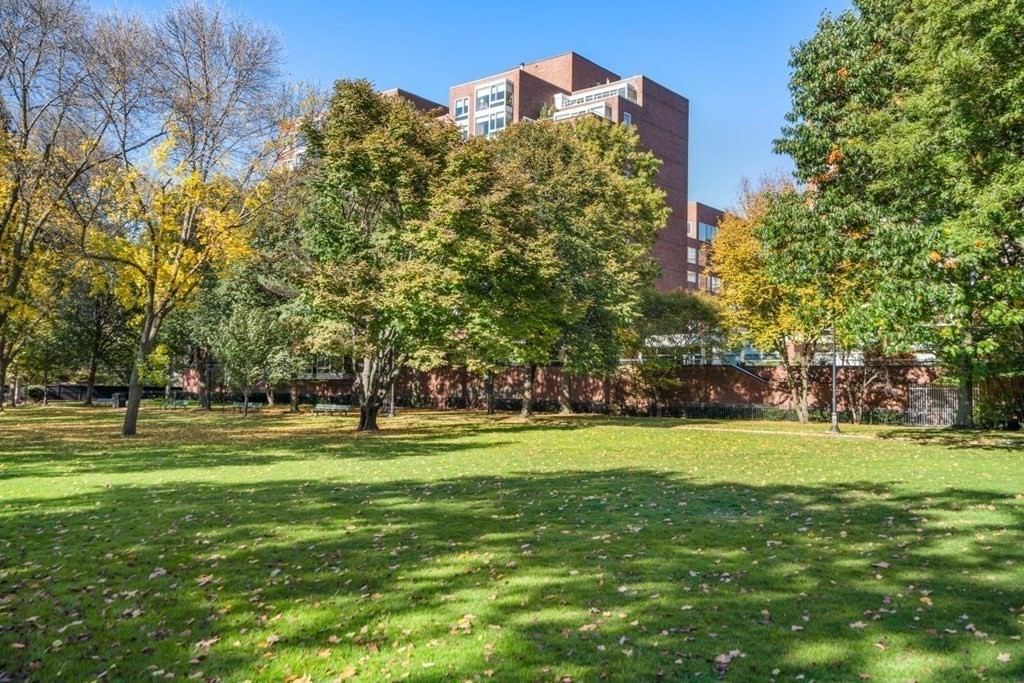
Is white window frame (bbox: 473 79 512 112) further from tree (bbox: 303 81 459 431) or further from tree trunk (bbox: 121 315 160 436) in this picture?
tree trunk (bbox: 121 315 160 436)

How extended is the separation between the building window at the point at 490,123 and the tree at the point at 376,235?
1358 inches

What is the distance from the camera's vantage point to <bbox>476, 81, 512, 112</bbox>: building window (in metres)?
59.7

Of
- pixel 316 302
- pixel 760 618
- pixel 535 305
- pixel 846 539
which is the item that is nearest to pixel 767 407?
pixel 535 305

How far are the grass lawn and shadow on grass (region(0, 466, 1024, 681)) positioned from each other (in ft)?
0.09

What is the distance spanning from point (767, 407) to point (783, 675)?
3624 cm

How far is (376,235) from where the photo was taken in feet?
81.7

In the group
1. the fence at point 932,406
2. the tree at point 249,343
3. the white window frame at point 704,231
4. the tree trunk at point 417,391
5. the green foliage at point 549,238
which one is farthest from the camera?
the white window frame at point 704,231

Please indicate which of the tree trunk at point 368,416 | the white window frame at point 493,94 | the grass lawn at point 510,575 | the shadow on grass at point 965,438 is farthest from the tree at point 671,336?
the white window frame at point 493,94

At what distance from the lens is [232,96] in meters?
23.2

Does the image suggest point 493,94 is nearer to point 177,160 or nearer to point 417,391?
point 417,391

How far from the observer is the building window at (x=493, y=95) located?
196 feet

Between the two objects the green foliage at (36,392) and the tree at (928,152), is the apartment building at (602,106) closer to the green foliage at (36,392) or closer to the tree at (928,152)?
the tree at (928,152)

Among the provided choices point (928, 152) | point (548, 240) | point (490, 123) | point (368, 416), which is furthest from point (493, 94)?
point (928, 152)

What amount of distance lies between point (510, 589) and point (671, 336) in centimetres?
3564
